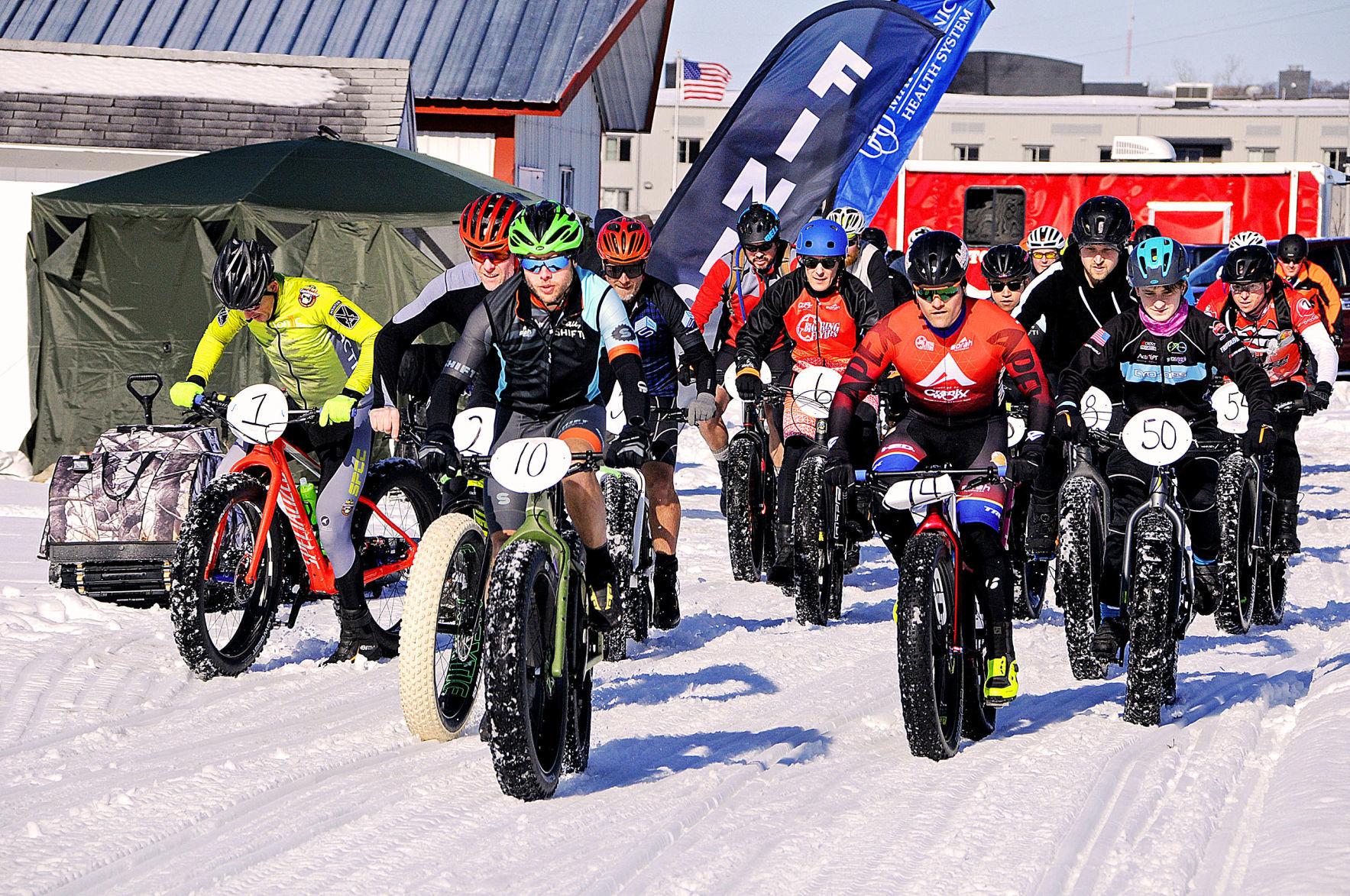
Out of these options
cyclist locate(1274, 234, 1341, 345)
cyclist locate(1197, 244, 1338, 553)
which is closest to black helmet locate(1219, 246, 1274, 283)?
cyclist locate(1197, 244, 1338, 553)

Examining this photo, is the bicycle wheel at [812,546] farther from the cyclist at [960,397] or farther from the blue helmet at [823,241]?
the cyclist at [960,397]

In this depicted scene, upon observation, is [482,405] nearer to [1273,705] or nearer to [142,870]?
[142,870]

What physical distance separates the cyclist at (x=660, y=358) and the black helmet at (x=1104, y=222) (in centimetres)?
230

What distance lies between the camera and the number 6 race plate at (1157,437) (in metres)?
6.84

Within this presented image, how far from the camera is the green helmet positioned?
580 cm

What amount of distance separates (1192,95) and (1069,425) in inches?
2294

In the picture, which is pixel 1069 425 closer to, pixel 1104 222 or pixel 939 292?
pixel 939 292

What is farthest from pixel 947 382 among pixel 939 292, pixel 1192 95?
pixel 1192 95

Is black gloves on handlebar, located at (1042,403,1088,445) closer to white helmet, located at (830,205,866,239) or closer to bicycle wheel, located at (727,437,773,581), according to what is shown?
bicycle wheel, located at (727,437,773,581)

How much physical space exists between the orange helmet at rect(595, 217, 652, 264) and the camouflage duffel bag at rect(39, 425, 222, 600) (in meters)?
2.68

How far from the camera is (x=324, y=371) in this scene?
25.8 feet

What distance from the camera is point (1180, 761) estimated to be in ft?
19.0

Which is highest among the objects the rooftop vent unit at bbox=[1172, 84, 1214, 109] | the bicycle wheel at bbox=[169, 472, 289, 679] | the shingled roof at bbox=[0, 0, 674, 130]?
the rooftop vent unit at bbox=[1172, 84, 1214, 109]

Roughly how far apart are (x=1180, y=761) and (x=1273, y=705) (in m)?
1.26
